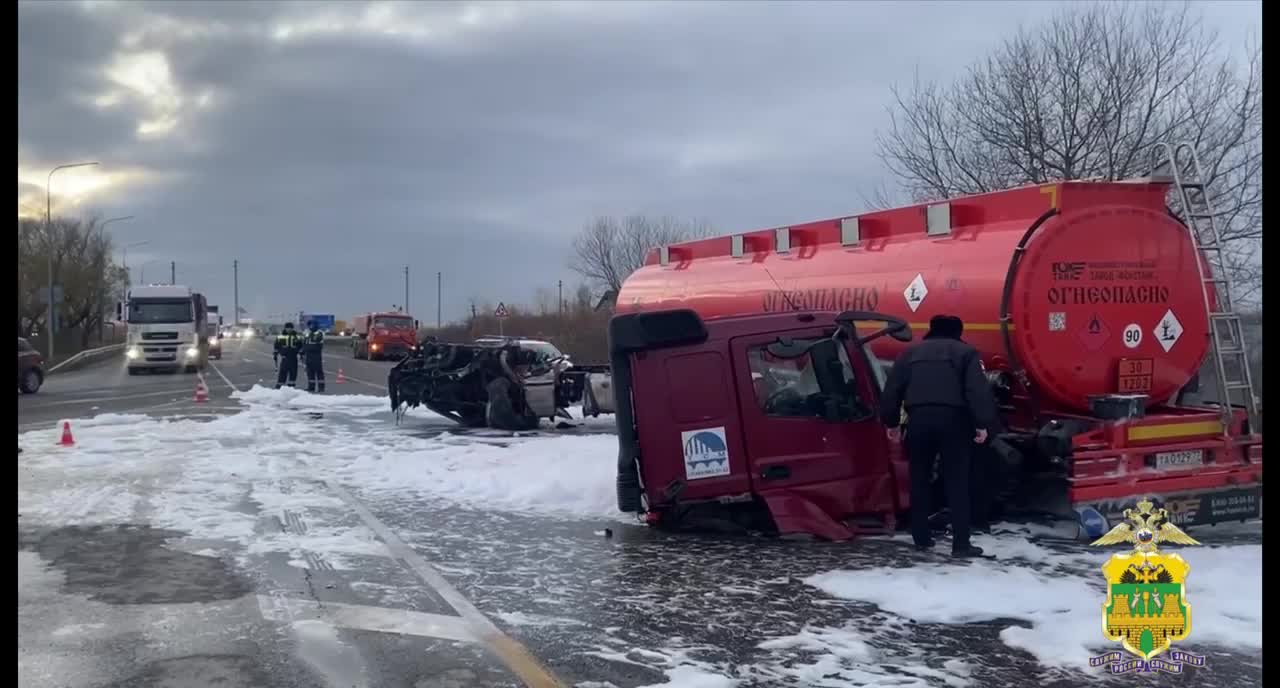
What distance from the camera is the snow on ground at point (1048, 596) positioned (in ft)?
18.2

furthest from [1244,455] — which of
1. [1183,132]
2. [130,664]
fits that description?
[1183,132]

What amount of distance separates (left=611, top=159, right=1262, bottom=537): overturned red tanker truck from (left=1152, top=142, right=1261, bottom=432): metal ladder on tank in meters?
0.02

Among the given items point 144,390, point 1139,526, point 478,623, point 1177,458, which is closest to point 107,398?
point 144,390

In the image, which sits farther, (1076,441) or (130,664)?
(1076,441)

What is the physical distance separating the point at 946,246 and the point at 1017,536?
2.60m

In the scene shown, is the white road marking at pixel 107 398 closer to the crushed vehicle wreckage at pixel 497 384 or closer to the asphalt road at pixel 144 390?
the asphalt road at pixel 144 390

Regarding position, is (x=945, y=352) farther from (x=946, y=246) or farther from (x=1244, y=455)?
(x=1244, y=455)

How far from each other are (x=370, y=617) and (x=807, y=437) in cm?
368

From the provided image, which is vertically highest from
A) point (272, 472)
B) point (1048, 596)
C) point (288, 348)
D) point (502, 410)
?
point (288, 348)

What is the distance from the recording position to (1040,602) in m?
6.31

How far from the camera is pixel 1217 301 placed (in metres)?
8.74

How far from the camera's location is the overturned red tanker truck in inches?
322

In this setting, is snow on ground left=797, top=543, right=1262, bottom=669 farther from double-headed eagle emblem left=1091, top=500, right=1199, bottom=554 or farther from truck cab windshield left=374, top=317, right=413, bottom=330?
truck cab windshield left=374, top=317, right=413, bottom=330

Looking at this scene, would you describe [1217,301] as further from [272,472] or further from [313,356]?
[313,356]
